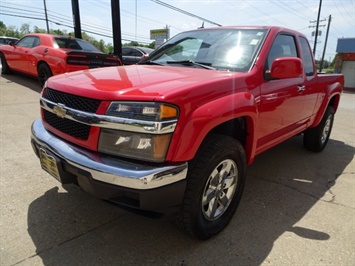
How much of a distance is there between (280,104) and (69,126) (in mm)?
2114

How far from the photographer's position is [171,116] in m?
1.88

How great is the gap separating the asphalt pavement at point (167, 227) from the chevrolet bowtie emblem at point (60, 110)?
0.76 metres

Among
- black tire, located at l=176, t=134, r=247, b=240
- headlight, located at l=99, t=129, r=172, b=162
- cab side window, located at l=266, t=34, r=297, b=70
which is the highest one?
cab side window, located at l=266, t=34, r=297, b=70

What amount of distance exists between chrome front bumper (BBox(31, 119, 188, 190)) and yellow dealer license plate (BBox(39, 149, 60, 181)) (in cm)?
8

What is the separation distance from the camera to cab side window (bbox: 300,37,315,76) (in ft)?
13.0

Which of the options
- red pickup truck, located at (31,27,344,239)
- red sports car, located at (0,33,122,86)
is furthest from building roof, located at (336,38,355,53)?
red pickup truck, located at (31,27,344,239)

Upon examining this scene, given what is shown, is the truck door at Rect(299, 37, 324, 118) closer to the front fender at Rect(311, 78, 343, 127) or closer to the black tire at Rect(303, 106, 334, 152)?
the front fender at Rect(311, 78, 343, 127)

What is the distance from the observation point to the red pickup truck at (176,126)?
73.7 inches

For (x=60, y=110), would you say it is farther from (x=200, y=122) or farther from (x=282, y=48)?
(x=282, y=48)

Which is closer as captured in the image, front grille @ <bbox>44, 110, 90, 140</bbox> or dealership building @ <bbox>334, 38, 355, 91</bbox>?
front grille @ <bbox>44, 110, 90, 140</bbox>

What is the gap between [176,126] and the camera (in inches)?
74.2

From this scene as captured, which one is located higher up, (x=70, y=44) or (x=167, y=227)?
(x=70, y=44)

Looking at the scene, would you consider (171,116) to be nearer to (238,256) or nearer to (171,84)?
(171,84)

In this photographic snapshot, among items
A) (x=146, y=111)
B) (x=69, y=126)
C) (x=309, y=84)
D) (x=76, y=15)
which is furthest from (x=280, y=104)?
(x=76, y=15)
